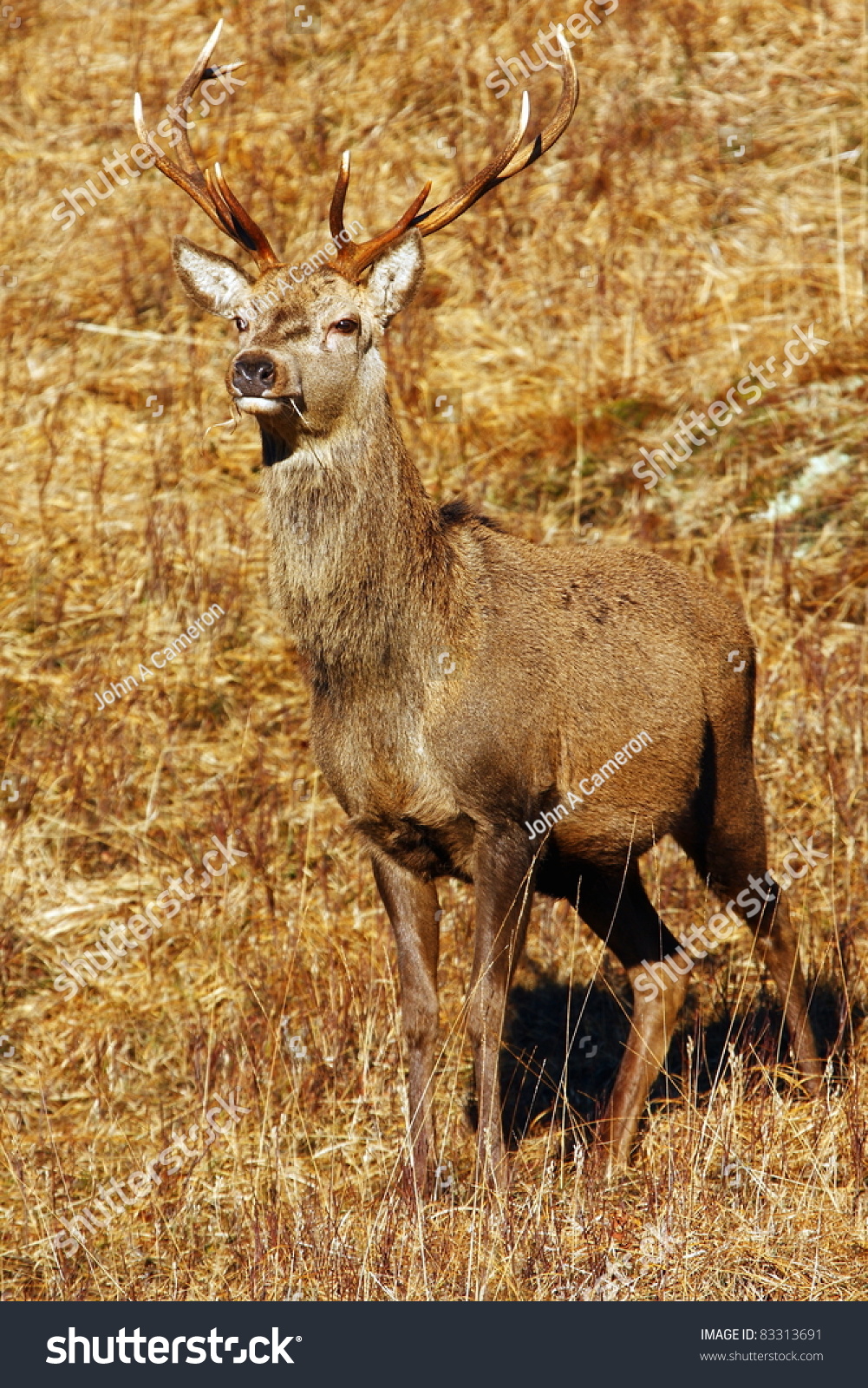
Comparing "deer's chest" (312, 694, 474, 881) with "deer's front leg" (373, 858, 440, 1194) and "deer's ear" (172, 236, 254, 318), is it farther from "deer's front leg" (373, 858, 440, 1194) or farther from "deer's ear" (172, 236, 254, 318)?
"deer's ear" (172, 236, 254, 318)

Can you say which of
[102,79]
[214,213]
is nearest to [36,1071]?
[214,213]

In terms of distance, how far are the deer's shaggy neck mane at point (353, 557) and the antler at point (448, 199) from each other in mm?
344

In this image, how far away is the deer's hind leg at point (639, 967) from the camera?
19.5 feet

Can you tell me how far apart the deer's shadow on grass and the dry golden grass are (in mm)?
22

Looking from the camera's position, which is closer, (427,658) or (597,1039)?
(427,658)

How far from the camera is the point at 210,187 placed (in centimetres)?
563

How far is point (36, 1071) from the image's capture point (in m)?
6.66

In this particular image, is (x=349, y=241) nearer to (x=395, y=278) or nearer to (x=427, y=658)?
(x=395, y=278)

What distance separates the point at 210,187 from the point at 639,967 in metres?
3.27

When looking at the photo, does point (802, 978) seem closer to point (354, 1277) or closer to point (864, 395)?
point (354, 1277)

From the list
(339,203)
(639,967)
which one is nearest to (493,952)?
(639,967)

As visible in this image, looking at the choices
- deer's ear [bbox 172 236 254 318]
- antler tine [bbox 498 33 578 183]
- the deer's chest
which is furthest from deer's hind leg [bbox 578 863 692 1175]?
antler tine [bbox 498 33 578 183]

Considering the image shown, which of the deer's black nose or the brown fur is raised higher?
the deer's black nose

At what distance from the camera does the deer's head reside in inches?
197
